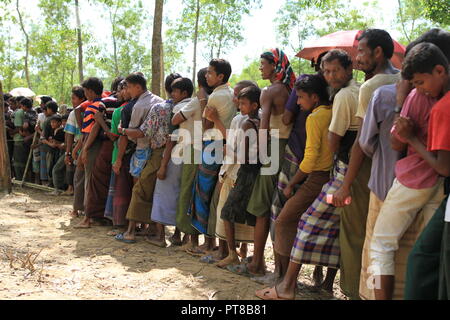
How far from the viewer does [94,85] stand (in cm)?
608

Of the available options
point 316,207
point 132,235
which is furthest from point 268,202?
point 132,235

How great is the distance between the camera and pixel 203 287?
154 inches

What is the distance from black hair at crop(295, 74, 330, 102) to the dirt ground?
1.56m

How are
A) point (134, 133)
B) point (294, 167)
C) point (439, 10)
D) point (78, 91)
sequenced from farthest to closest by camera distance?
point (439, 10)
point (78, 91)
point (134, 133)
point (294, 167)

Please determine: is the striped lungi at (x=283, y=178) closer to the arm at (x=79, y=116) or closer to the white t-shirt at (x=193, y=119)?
the white t-shirt at (x=193, y=119)

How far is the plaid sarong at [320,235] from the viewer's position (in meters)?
3.42

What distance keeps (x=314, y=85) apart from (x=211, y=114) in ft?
4.27

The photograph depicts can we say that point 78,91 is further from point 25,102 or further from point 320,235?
point 320,235

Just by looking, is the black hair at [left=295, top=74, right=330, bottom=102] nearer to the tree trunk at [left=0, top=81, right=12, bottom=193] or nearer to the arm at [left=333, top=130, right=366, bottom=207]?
the arm at [left=333, top=130, right=366, bottom=207]

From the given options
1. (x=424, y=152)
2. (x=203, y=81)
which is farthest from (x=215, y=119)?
(x=424, y=152)

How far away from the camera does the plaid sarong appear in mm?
3419

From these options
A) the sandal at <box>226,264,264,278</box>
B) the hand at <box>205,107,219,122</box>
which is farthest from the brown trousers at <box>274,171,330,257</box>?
the hand at <box>205,107,219,122</box>

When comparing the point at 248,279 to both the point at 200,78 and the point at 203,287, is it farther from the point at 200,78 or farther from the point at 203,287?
the point at 200,78

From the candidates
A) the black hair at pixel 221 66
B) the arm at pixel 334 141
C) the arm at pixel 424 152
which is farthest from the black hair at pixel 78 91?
the arm at pixel 424 152
